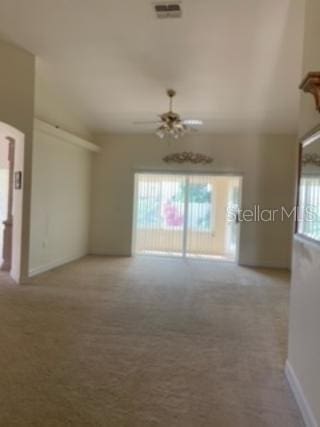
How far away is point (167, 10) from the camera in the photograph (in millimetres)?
4012

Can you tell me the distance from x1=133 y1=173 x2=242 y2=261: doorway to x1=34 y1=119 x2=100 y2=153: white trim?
4.20 ft

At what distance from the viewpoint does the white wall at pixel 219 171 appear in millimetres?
7461

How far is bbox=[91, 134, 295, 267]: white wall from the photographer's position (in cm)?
746

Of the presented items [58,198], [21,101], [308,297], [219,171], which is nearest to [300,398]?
[308,297]

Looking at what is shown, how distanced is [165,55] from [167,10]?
36.2 inches

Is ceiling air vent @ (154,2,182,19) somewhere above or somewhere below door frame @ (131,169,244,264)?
above

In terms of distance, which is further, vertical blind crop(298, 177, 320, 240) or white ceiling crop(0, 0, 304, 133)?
white ceiling crop(0, 0, 304, 133)

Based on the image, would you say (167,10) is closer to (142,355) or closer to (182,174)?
(142,355)

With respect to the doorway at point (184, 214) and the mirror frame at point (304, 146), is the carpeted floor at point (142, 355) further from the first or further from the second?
the doorway at point (184, 214)

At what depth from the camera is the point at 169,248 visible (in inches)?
327

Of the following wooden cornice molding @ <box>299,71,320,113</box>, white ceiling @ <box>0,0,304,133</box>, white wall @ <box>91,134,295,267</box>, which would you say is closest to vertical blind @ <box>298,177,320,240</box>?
wooden cornice molding @ <box>299,71,320,113</box>

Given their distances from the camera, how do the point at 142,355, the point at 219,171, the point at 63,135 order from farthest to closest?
the point at 219,171 < the point at 63,135 < the point at 142,355

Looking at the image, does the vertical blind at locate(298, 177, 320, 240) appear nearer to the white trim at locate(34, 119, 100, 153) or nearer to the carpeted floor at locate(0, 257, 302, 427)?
the carpeted floor at locate(0, 257, 302, 427)

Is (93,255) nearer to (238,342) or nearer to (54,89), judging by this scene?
(54,89)
